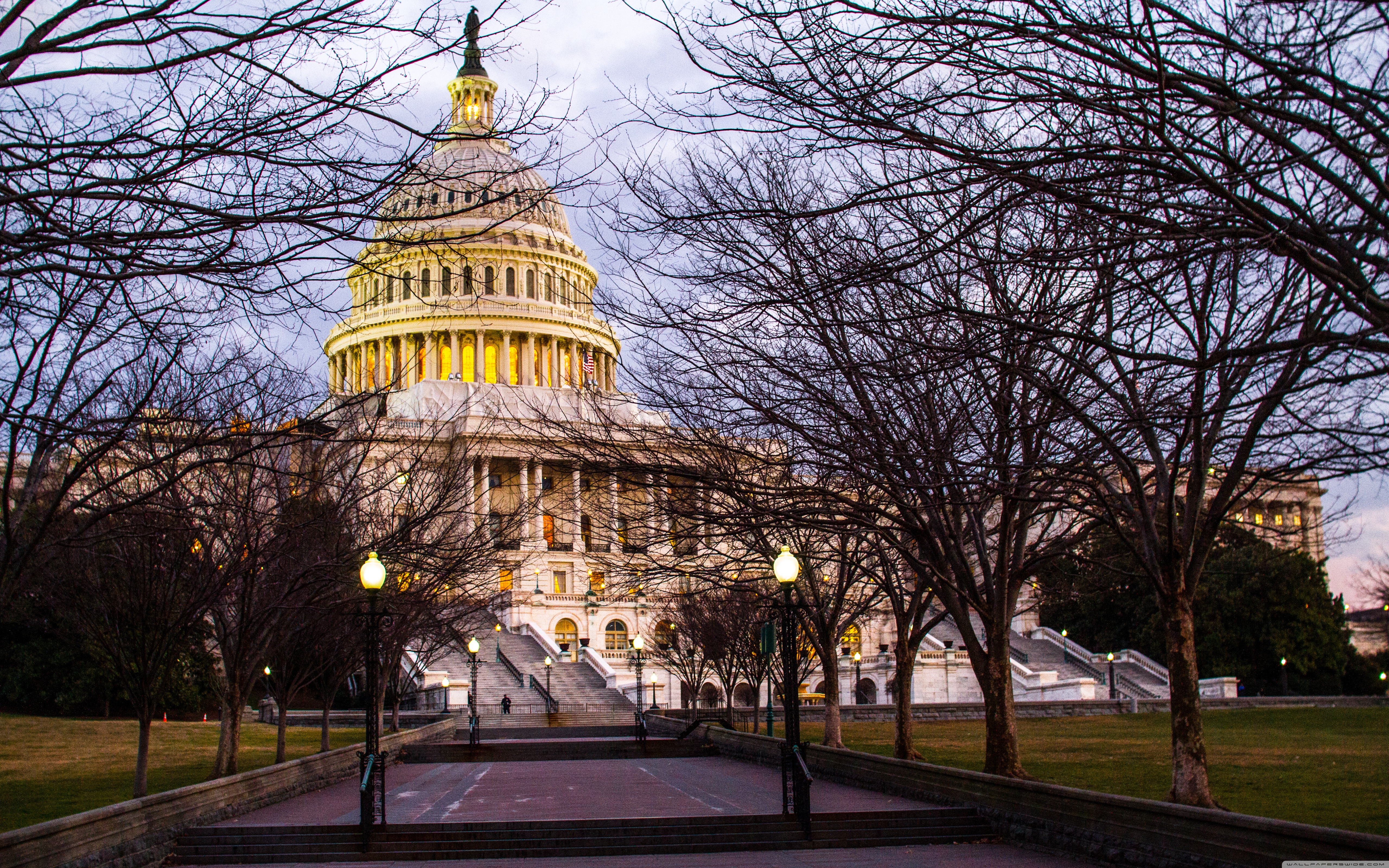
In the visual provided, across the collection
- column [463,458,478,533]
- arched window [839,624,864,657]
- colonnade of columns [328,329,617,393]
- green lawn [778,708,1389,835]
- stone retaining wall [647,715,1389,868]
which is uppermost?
colonnade of columns [328,329,617,393]

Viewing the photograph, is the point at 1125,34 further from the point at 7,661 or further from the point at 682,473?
the point at 7,661

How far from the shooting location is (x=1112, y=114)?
9.58m

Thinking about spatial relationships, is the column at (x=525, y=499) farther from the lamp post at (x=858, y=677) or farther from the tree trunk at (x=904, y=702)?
the lamp post at (x=858, y=677)

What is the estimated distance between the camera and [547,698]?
59.0 m

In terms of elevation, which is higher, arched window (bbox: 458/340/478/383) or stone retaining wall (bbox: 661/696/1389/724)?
arched window (bbox: 458/340/478/383)

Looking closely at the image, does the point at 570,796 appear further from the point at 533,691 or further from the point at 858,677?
the point at 858,677

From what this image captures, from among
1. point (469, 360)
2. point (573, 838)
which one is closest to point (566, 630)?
point (469, 360)

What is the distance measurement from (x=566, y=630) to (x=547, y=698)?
24082 mm

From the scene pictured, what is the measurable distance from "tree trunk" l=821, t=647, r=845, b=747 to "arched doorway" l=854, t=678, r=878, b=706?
35521 mm

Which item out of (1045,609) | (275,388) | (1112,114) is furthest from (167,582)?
(1045,609)

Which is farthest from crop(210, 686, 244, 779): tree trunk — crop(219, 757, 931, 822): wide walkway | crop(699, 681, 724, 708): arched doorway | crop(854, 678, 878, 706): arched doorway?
crop(854, 678, 878, 706): arched doorway

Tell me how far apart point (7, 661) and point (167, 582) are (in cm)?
3927

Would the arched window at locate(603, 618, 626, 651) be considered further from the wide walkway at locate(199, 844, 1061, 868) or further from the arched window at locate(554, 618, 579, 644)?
the wide walkway at locate(199, 844, 1061, 868)

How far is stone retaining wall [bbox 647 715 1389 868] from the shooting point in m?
11.3
